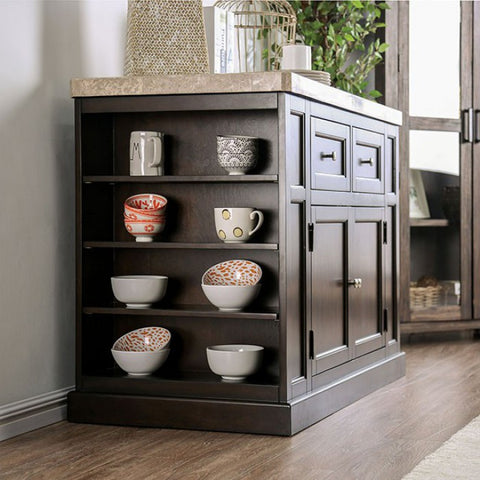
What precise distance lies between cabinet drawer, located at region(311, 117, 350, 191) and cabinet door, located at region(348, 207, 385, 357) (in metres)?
0.17

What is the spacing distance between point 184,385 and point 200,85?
2.67 feet

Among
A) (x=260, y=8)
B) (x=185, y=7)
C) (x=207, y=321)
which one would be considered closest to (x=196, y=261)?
(x=207, y=321)

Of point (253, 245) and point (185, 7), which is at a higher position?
point (185, 7)

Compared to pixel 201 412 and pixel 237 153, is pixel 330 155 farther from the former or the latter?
pixel 201 412

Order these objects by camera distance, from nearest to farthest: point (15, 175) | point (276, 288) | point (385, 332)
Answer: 1. point (15, 175)
2. point (276, 288)
3. point (385, 332)

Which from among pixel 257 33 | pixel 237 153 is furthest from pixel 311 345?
pixel 257 33

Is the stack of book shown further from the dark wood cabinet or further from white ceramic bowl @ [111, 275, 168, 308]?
white ceramic bowl @ [111, 275, 168, 308]

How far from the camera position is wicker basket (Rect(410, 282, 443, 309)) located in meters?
4.28

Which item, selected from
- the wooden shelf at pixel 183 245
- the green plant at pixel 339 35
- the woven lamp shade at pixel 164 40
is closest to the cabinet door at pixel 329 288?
the wooden shelf at pixel 183 245

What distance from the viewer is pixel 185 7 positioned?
2854mm

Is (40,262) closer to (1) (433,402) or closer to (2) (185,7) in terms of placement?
(2) (185,7)

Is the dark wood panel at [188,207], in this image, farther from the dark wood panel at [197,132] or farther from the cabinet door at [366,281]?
the cabinet door at [366,281]

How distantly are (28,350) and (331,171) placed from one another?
104cm

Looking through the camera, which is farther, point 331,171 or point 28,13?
point 331,171
